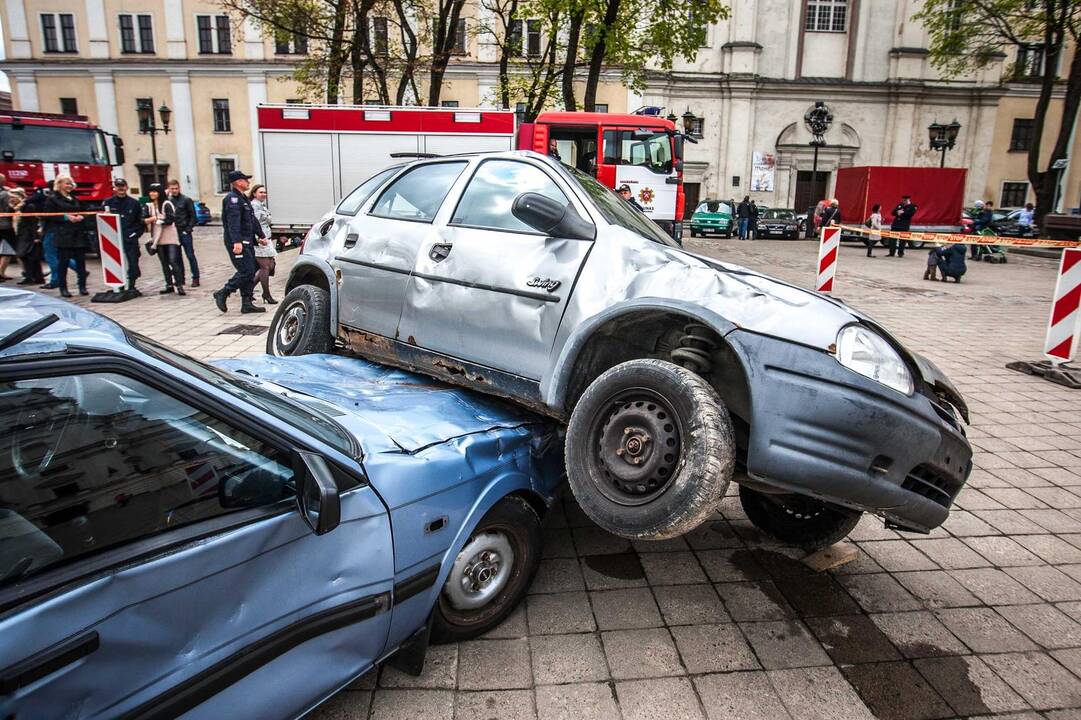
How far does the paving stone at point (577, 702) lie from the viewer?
7.97ft

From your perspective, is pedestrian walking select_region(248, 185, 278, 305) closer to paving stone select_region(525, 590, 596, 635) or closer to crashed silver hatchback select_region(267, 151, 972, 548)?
crashed silver hatchback select_region(267, 151, 972, 548)

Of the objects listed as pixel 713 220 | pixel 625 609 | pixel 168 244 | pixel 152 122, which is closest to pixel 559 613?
pixel 625 609

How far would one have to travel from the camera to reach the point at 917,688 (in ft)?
8.59

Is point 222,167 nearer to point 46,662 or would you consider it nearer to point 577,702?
point 577,702

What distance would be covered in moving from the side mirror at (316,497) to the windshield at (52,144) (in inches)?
752

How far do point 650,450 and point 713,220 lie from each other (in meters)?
27.8

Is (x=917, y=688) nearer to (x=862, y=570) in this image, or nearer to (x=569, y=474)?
(x=862, y=570)

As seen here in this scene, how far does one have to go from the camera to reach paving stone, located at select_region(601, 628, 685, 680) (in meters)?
2.67

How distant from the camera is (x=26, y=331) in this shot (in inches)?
63.4

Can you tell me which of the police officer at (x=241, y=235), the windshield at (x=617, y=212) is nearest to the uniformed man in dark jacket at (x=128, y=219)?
the police officer at (x=241, y=235)

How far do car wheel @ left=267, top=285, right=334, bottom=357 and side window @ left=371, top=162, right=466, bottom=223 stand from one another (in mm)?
723

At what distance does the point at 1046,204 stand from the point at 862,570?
29564 mm

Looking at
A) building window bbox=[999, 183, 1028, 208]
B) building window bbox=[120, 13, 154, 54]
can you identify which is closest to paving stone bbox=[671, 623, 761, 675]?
building window bbox=[120, 13, 154, 54]

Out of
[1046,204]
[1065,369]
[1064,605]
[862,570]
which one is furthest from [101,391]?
[1046,204]
